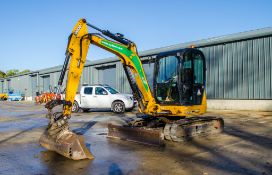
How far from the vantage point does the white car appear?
1873 cm

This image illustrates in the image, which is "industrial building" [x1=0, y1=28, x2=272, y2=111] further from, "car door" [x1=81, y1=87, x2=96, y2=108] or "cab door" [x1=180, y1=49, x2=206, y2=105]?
"cab door" [x1=180, y1=49, x2=206, y2=105]

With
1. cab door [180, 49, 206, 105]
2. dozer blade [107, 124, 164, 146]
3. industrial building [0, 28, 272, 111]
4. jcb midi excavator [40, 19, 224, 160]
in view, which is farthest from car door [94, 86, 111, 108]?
cab door [180, 49, 206, 105]

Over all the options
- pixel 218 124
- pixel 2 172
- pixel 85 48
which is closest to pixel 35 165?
pixel 2 172

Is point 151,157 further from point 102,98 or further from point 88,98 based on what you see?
point 88,98

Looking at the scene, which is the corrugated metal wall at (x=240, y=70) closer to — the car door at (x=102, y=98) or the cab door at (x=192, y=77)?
the car door at (x=102, y=98)

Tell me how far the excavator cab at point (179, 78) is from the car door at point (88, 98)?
33.9ft

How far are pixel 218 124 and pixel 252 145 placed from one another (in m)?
2.18

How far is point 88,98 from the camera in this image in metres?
19.5

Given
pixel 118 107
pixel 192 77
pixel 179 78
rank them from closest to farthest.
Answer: pixel 179 78 → pixel 192 77 → pixel 118 107

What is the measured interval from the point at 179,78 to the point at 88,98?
37.5 feet

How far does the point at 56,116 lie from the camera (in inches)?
299

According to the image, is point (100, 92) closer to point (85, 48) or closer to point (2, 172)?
point (85, 48)

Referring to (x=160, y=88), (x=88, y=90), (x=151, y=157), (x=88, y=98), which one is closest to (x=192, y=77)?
(x=160, y=88)

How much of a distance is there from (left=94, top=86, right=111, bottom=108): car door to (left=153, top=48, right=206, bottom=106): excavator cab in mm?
9676
